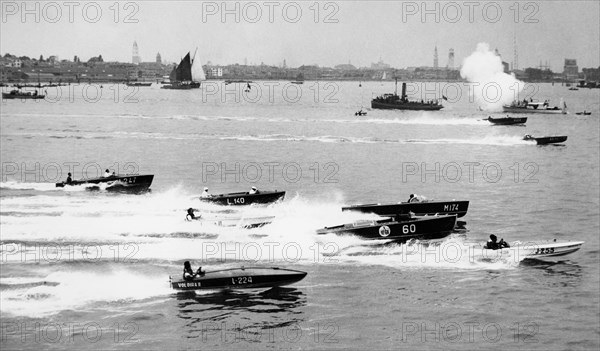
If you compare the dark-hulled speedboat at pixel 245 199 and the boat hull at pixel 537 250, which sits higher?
the dark-hulled speedboat at pixel 245 199

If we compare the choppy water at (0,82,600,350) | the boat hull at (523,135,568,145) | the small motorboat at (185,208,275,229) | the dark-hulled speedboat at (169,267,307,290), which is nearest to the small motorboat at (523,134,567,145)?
the boat hull at (523,135,568,145)

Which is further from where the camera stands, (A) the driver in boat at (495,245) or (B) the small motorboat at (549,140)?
(B) the small motorboat at (549,140)

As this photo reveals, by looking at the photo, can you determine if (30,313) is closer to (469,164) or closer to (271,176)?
(271,176)

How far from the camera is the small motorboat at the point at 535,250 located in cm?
4012

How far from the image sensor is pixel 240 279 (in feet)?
113

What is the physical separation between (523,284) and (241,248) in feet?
47.3

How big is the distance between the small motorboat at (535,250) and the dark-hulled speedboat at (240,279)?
37.2 ft

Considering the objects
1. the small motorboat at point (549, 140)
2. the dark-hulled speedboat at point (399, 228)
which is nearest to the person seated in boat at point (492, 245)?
the dark-hulled speedboat at point (399, 228)

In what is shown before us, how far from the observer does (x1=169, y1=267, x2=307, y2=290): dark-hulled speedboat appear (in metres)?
34.2

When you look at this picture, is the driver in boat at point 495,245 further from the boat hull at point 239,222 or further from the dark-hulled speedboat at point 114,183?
→ the dark-hulled speedboat at point 114,183

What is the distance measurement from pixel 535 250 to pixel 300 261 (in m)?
11.9

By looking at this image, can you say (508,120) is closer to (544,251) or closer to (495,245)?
(544,251)

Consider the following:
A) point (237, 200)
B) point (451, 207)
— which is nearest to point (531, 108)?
point (451, 207)

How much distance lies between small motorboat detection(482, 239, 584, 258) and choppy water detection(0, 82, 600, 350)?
0.53 metres
